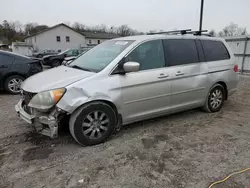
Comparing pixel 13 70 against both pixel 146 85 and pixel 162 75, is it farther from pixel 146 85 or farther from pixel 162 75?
pixel 162 75

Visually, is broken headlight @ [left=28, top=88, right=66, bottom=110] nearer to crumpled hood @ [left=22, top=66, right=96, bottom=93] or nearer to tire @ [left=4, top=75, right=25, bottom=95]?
crumpled hood @ [left=22, top=66, right=96, bottom=93]

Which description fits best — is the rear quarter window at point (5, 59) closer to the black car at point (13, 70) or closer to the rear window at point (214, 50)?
the black car at point (13, 70)

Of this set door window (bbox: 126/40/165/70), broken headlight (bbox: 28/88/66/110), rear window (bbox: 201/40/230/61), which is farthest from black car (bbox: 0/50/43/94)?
rear window (bbox: 201/40/230/61)

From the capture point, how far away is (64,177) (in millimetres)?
2373

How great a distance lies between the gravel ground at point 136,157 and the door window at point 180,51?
4.05ft

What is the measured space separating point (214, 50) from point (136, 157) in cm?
302

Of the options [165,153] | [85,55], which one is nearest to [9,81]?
[85,55]

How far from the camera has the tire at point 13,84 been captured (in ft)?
20.5

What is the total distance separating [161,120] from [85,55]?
205 cm

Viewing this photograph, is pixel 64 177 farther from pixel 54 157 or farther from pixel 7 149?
pixel 7 149

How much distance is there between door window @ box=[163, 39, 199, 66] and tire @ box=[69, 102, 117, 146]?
1.50 m

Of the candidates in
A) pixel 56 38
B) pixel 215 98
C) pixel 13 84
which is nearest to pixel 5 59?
pixel 13 84

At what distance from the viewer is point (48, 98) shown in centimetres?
271

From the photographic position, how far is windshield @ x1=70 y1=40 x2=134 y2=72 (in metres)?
3.23
